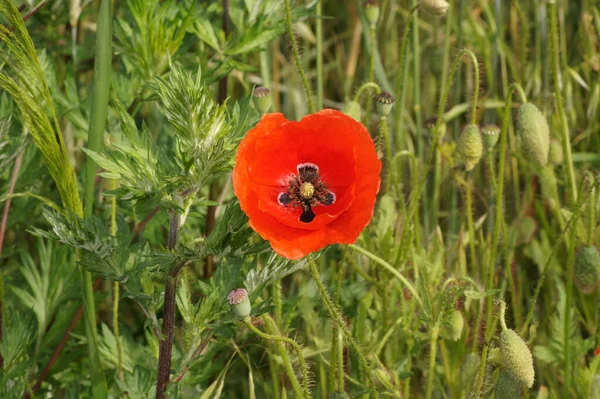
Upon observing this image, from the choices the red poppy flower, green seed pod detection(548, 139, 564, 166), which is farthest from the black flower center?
green seed pod detection(548, 139, 564, 166)

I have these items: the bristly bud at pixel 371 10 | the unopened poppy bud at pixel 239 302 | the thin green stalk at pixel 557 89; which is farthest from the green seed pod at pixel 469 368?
the bristly bud at pixel 371 10

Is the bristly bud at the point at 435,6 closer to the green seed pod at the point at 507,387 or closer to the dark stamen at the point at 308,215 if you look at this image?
the dark stamen at the point at 308,215

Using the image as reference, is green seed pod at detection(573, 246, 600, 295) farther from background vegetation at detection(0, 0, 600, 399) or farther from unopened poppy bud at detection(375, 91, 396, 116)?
unopened poppy bud at detection(375, 91, 396, 116)

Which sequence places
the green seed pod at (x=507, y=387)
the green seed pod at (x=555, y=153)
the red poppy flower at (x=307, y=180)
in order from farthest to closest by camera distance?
the green seed pod at (x=555, y=153), the green seed pod at (x=507, y=387), the red poppy flower at (x=307, y=180)

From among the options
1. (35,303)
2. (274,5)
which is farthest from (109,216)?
(274,5)

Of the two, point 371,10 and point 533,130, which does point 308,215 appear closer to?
point 533,130

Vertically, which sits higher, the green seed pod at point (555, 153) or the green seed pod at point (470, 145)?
the green seed pod at point (555, 153)
